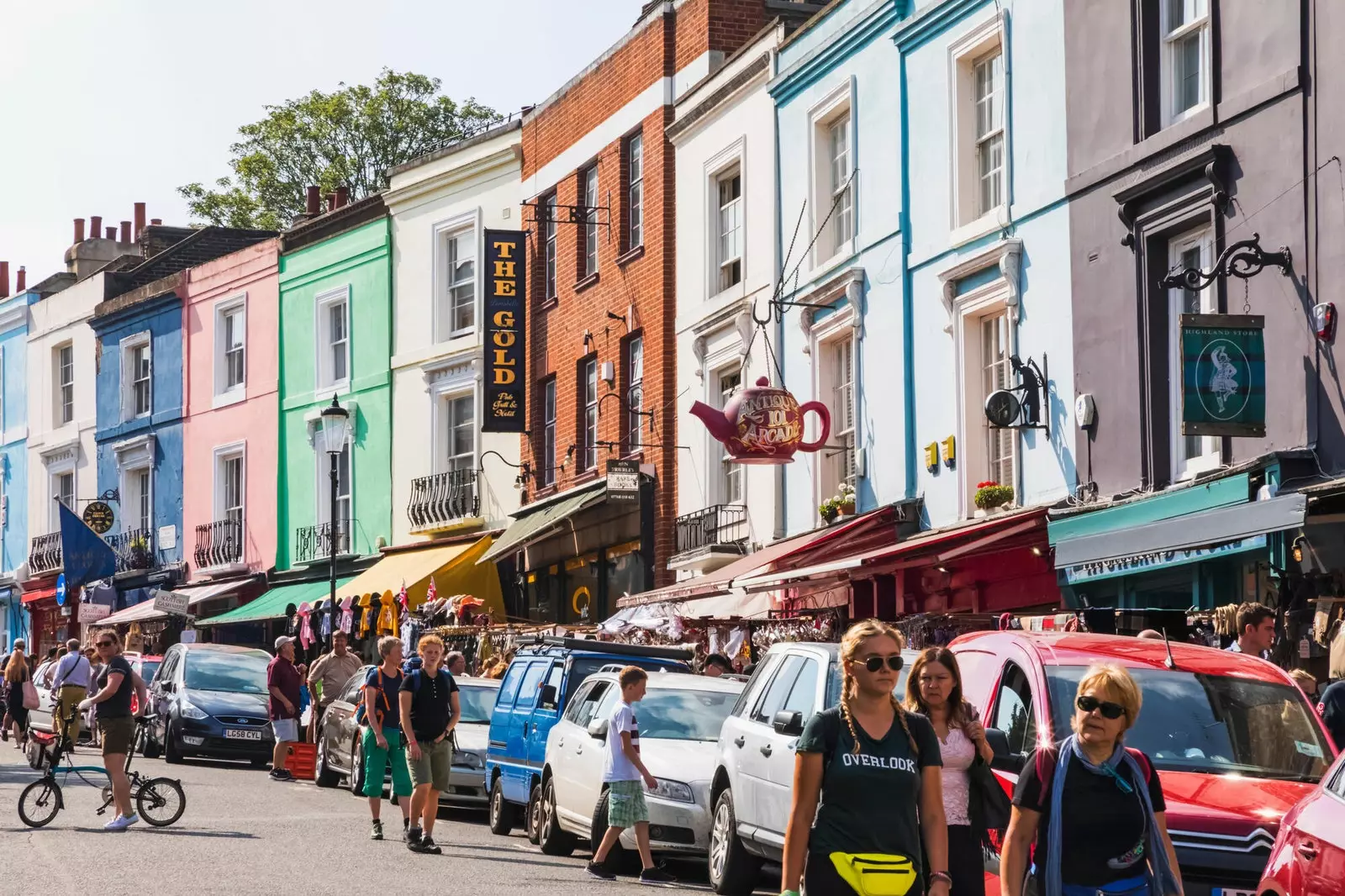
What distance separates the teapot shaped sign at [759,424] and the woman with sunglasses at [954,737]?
525 inches

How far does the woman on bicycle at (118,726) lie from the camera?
1820 centimetres

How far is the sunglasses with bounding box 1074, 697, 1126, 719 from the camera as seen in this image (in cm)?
774

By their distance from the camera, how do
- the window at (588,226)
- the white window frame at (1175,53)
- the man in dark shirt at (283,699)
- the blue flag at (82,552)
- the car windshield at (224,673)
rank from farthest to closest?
1. the blue flag at (82,552)
2. the window at (588,226)
3. the car windshield at (224,673)
4. the man in dark shirt at (283,699)
5. the white window frame at (1175,53)

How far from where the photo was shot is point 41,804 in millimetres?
18609

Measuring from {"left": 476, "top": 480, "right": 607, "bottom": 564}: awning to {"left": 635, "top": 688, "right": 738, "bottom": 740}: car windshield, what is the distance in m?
12.4

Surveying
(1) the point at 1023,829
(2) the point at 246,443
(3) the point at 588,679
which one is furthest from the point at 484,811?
(2) the point at 246,443

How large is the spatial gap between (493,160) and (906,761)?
96.7 feet

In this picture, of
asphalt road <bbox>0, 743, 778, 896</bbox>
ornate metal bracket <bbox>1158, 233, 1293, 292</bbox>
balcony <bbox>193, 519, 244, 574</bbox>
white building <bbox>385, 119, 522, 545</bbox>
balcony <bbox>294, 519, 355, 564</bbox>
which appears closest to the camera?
asphalt road <bbox>0, 743, 778, 896</bbox>

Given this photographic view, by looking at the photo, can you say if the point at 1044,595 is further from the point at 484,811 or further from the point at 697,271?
the point at 697,271

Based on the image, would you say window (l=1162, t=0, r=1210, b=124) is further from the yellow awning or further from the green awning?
the green awning

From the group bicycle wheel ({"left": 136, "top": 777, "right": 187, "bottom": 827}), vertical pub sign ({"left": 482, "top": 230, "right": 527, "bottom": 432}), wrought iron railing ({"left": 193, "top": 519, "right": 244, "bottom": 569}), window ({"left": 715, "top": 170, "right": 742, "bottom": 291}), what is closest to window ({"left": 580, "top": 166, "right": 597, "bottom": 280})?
vertical pub sign ({"left": 482, "top": 230, "right": 527, "bottom": 432})

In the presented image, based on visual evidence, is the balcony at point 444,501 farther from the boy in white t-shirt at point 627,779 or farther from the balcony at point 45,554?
the boy in white t-shirt at point 627,779

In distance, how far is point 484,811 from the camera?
23.0 metres

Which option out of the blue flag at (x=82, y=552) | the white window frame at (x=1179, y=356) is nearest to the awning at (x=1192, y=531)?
the white window frame at (x=1179, y=356)
